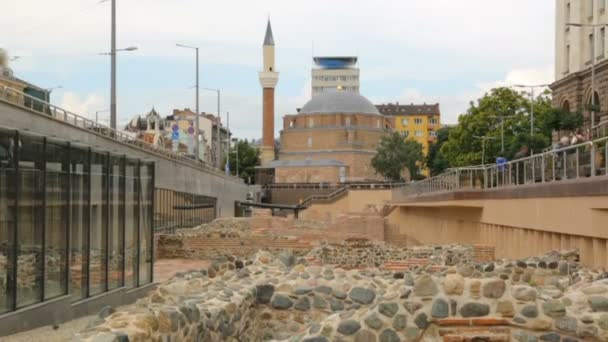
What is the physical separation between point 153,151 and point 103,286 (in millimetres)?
22792

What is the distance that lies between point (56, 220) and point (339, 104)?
404ft

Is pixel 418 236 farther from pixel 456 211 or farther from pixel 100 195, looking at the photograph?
pixel 100 195

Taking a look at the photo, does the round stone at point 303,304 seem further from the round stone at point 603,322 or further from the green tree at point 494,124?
the green tree at point 494,124

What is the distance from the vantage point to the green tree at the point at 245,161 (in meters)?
140

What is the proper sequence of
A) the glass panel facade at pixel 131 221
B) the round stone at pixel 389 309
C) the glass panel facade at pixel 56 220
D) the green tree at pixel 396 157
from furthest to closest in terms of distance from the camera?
A: 1. the green tree at pixel 396 157
2. the glass panel facade at pixel 131 221
3. the glass panel facade at pixel 56 220
4. the round stone at pixel 389 309

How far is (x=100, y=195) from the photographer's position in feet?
70.2

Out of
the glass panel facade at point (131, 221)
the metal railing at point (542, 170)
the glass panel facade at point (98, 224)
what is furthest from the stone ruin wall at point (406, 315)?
the glass panel facade at point (131, 221)

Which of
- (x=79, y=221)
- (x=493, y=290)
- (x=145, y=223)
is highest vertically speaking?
(x=79, y=221)

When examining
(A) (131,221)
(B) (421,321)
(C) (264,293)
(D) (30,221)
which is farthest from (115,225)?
(B) (421,321)

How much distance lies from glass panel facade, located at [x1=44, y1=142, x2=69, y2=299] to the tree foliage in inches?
4681

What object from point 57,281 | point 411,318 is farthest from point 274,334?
point 57,281

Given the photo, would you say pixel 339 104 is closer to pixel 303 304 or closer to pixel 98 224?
pixel 98 224

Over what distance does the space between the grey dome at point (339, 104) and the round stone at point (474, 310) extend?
131256mm

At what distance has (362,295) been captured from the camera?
39.3ft
